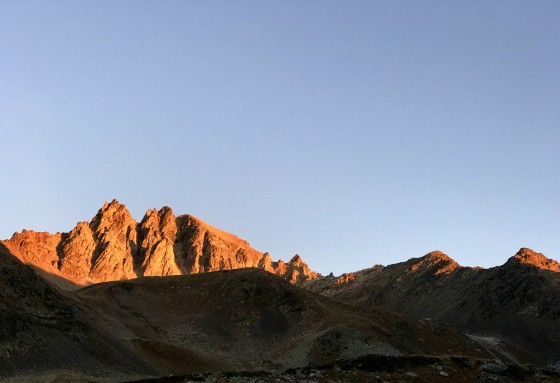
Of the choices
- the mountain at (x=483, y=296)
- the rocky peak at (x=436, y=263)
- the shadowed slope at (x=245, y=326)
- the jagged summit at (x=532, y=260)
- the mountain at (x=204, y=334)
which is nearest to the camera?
the mountain at (x=204, y=334)

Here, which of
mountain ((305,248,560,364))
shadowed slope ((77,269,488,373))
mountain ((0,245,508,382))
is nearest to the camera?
mountain ((0,245,508,382))

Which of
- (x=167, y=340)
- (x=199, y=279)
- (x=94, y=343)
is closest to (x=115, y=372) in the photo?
(x=94, y=343)

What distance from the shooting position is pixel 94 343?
183 feet

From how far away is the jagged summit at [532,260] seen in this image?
473 ft

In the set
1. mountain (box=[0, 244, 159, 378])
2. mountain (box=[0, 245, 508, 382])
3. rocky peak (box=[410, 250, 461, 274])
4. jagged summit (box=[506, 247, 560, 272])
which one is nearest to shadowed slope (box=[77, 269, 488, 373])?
mountain (box=[0, 245, 508, 382])

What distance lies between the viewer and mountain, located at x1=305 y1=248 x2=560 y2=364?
11000cm

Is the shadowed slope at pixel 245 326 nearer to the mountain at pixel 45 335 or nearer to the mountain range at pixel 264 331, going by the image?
the mountain range at pixel 264 331

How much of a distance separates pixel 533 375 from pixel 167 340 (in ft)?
→ 164

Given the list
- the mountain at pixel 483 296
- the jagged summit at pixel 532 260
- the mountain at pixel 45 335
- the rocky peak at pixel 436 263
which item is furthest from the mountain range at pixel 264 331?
the rocky peak at pixel 436 263

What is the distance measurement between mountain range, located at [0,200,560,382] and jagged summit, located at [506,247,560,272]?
1213 mm

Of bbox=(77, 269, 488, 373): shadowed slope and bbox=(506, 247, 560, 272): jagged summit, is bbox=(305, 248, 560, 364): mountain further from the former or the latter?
bbox=(77, 269, 488, 373): shadowed slope

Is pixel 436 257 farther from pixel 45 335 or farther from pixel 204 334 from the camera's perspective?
pixel 45 335

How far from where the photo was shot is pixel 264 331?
258 ft

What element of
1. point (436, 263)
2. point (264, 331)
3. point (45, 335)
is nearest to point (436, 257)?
point (436, 263)
